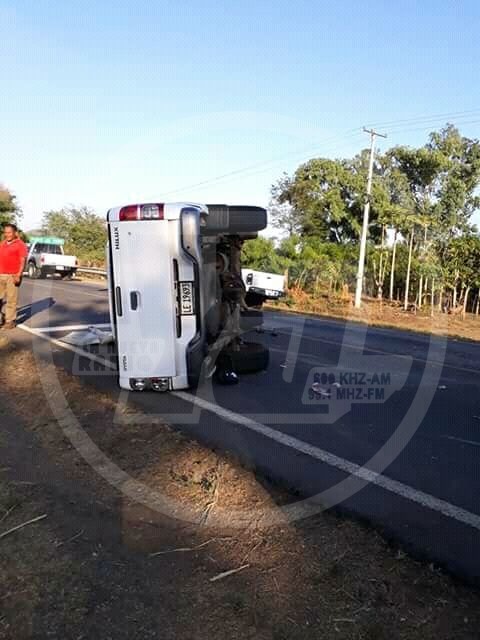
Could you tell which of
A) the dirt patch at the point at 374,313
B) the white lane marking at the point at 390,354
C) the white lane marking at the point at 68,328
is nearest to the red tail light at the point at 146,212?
the white lane marking at the point at 390,354

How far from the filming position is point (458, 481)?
13.6 feet

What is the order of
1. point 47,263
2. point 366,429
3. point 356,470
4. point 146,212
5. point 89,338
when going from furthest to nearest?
1. point 47,263
2. point 89,338
3. point 146,212
4. point 366,429
5. point 356,470

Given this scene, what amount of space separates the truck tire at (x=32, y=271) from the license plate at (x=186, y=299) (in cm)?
2509

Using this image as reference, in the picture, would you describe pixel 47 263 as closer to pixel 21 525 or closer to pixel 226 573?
pixel 21 525

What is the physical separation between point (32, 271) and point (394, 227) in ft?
64.3

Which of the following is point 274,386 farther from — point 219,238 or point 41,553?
point 41,553

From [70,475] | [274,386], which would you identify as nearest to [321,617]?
[70,475]

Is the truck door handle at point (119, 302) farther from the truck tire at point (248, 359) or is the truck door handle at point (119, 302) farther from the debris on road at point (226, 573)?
the debris on road at point (226, 573)

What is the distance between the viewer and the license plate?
19.6 ft

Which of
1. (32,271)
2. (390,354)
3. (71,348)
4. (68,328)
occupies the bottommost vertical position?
(32,271)

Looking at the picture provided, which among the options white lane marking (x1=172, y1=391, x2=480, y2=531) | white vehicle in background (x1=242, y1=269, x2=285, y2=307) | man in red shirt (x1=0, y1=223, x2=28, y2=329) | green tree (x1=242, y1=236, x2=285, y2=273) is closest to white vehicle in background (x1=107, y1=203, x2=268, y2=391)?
white lane marking (x1=172, y1=391, x2=480, y2=531)

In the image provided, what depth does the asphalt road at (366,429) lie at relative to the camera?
3.60 meters

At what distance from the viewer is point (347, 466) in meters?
4.37

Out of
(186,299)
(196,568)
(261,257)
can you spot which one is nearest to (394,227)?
(261,257)
